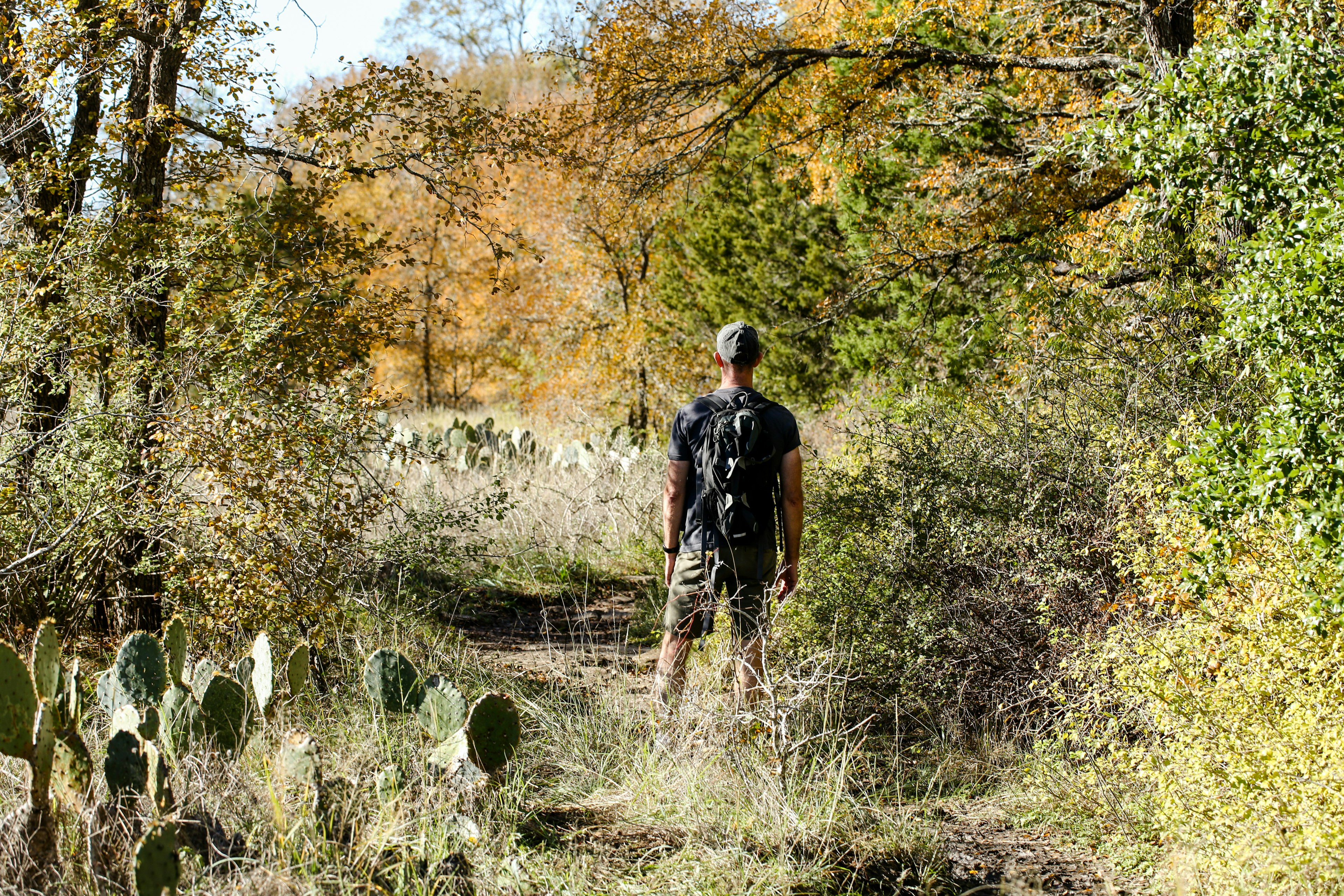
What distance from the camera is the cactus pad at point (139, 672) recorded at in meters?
3.62

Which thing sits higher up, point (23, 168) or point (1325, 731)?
point (23, 168)

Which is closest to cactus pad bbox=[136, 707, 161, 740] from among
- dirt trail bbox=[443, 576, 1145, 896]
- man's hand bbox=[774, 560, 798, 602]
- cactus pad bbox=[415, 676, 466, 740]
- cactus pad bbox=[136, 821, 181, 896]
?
cactus pad bbox=[136, 821, 181, 896]

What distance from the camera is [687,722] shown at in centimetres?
376

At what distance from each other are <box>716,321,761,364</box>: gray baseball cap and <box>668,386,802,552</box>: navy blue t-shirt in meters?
0.11

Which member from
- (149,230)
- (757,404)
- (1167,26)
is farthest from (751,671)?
(1167,26)

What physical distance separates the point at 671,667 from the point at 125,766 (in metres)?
1.88

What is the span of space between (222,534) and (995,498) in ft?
11.3

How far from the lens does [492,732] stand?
135 inches

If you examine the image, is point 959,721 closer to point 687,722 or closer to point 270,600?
point 687,722

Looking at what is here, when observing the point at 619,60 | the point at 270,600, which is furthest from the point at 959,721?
the point at 619,60

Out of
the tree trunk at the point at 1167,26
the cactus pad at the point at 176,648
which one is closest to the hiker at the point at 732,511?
the cactus pad at the point at 176,648

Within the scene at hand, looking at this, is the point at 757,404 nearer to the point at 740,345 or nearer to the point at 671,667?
the point at 740,345

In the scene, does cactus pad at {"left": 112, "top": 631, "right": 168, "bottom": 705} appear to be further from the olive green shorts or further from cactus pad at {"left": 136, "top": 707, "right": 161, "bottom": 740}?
the olive green shorts

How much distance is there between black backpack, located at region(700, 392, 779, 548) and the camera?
12.4 feet
